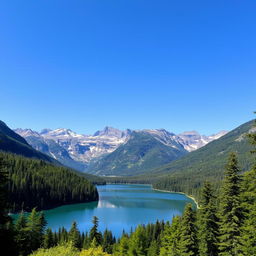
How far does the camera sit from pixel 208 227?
3234 cm

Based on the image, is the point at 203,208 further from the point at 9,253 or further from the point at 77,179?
the point at 77,179

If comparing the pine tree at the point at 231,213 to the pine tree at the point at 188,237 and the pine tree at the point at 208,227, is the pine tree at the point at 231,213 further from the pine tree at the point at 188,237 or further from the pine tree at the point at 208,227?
the pine tree at the point at 188,237

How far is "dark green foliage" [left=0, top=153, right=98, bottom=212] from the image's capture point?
14075 centimetres

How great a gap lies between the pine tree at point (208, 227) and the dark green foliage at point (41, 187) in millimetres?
115828

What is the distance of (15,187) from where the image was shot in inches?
5546

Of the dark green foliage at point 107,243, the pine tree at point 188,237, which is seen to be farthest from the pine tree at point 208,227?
the dark green foliage at point 107,243

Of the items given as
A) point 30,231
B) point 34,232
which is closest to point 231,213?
point 30,231

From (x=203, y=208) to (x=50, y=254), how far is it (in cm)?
2298

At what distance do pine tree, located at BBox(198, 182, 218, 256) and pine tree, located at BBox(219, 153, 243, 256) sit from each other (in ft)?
8.97

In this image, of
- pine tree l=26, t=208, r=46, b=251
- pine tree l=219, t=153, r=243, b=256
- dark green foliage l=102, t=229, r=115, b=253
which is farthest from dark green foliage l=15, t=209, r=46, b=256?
pine tree l=219, t=153, r=243, b=256

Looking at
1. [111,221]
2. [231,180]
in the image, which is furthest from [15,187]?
[231,180]

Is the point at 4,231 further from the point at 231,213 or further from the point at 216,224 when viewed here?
the point at 216,224

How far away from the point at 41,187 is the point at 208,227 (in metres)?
141

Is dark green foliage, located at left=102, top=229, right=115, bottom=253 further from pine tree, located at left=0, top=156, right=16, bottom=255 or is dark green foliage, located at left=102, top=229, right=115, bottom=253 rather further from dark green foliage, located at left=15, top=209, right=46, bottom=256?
pine tree, located at left=0, top=156, right=16, bottom=255
